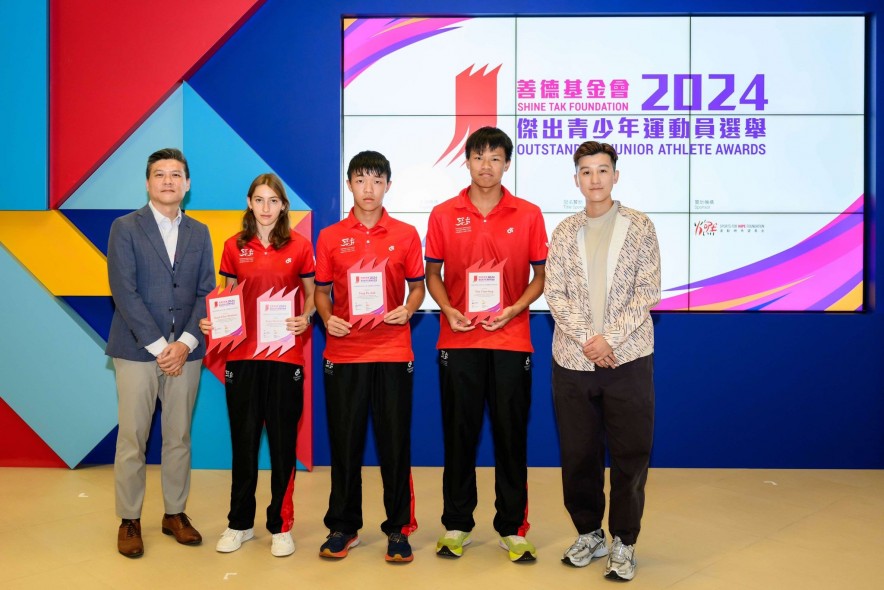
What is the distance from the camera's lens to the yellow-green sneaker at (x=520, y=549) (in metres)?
2.91

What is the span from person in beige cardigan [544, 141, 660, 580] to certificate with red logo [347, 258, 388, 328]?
69cm

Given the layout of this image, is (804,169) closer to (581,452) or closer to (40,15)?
(581,452)

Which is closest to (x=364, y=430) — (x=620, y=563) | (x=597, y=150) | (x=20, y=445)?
(x=620, y=563)

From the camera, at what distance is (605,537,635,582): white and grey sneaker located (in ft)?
9.01

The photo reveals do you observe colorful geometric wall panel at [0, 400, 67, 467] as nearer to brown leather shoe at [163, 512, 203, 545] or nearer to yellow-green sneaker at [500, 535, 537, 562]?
brown leather shoe at [163, 512, 203, 545]

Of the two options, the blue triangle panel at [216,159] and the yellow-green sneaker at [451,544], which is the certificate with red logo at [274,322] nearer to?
the yellow-green sneaker at [451,544]

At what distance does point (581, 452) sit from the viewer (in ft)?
9.37

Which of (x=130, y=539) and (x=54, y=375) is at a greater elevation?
(x=54, y=375)

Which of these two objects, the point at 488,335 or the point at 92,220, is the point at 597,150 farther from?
the point at 92,220

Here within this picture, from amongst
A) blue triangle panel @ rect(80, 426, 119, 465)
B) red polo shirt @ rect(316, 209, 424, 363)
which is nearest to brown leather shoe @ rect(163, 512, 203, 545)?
red polo shirt @ rect(316, 209, 424, 363)

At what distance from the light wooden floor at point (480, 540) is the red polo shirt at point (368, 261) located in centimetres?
88

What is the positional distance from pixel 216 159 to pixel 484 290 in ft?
7.90

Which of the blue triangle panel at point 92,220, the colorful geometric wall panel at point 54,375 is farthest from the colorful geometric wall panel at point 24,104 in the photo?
the colorful geometric wall panel at point 54,375

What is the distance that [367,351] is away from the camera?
291cm
